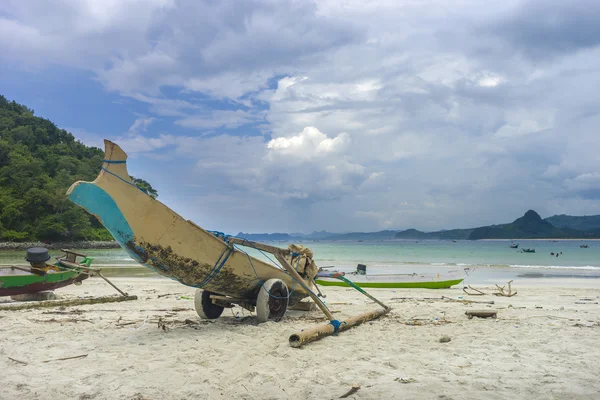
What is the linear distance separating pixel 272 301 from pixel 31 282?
22.3 feet

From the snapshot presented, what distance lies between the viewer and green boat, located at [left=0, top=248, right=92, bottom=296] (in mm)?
10023

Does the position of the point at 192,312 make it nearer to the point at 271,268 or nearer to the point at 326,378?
the point at 271,268

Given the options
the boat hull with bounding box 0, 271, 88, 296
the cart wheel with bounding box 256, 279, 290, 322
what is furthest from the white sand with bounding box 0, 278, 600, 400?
the boat hull with bounding box 0, 271, 88, 296

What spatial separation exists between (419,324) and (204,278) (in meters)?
3.91

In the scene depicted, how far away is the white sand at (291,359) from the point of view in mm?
4113

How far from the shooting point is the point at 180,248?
6.09m

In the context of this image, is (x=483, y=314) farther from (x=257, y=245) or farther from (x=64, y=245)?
(x=64, y=245)

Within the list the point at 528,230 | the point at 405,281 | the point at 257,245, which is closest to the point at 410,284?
the point at 405,281

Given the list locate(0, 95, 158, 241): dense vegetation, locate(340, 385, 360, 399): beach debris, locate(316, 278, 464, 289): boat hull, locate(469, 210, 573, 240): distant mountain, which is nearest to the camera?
locate(340, 385, 360, 399): beach debris

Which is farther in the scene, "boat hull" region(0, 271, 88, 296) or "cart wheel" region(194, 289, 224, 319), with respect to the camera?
"boat hull" region(0, 271, 88, 296)

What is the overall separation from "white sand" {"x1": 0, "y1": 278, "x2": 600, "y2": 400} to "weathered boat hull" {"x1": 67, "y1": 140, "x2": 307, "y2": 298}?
34.3 inches

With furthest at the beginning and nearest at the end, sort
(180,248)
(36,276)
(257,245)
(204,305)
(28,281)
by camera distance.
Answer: (36,276) → (28,281) → (204,305) → (257,245) → (180,248)

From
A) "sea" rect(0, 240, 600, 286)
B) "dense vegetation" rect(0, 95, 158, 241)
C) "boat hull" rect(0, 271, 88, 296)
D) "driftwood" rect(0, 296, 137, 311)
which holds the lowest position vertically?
"sea" rect(0, 240, 600, 286)

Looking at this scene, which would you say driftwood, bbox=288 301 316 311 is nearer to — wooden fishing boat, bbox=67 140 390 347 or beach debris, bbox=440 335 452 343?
wooden fishing boat, bbox=67 140 390 347
